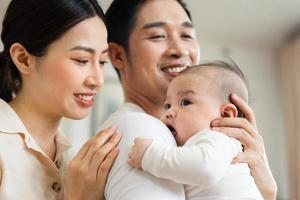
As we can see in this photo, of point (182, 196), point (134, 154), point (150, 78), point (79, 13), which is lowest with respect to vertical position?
point (182, 196)

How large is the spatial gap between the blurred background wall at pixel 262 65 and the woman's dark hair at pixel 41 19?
2079 mm

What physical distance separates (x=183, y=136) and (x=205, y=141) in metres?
0.13

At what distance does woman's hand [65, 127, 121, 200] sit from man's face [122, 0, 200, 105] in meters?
0.38

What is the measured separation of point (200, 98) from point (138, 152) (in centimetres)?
25

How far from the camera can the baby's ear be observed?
108 centimetres

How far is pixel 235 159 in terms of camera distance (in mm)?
1010

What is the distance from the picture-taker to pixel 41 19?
3.98ft

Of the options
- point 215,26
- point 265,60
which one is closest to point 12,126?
point 215,26

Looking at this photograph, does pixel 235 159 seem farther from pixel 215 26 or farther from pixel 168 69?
pixel 215 26

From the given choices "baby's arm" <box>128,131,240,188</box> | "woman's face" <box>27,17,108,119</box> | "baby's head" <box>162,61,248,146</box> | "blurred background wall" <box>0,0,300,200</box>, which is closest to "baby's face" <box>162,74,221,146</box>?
Answer: "baby's head" <box>162,61,248,146</box>

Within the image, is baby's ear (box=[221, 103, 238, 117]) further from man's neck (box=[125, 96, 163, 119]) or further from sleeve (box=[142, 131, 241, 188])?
man's neck (box=[125, 96, 163, 119])

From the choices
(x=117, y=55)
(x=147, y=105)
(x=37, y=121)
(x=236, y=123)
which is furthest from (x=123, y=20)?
(x=236, y=123)

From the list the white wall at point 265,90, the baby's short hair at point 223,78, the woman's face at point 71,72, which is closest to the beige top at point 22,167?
the woman's face at point 71,72

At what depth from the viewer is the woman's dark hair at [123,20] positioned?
4.69 ft
